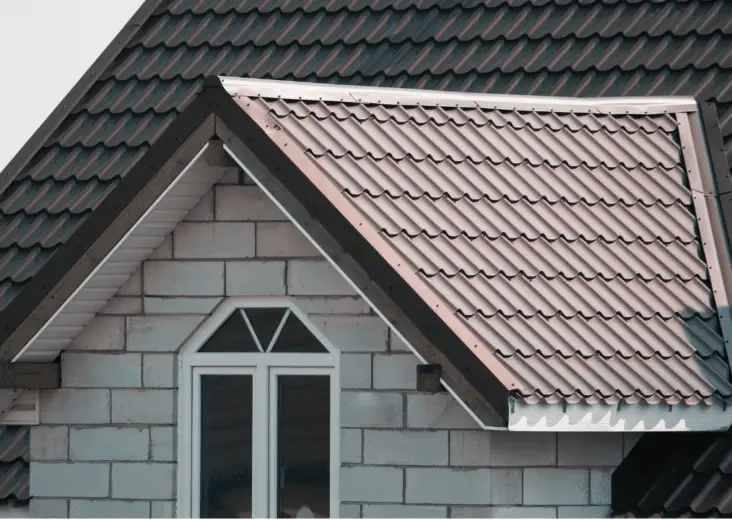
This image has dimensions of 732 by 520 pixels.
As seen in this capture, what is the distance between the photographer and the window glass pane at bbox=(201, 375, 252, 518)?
8.20 meters

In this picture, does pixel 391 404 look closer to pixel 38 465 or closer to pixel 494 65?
pixel 38 465

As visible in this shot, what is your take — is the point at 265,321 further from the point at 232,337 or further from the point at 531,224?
the point at 531,224

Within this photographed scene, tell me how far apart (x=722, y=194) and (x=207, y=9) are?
14.1 feet

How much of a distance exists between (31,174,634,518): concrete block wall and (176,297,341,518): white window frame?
0.06 metres

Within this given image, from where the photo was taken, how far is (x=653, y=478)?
8.01 meters

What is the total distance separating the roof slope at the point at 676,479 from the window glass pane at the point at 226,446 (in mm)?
1794

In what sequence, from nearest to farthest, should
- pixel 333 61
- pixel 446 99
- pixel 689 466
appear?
pixel 689 466 → pixel 446 99 → pixel 333 61

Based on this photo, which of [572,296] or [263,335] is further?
[263,335]

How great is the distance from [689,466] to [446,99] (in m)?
2.27

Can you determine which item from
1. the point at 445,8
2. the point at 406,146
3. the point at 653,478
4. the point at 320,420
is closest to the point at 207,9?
the point at 445,8

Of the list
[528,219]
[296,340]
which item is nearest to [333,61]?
[528,219]

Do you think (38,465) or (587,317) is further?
(38,465)

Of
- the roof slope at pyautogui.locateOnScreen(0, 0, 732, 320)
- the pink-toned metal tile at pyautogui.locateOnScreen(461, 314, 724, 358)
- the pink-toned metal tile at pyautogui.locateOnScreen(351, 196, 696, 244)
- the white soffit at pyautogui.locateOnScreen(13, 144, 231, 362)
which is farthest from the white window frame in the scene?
the roof slope at pyautogui.locateOnScreen(0, 0, 732, 320)

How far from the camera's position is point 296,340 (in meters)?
8.16
